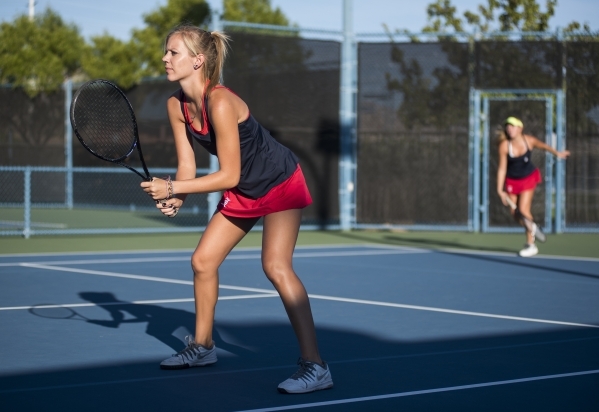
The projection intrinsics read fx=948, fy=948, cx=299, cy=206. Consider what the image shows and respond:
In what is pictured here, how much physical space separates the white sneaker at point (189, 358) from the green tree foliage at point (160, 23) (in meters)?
23.0

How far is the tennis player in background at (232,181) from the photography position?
447cm

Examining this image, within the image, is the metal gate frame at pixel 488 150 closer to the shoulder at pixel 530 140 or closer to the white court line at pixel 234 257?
the shoulder at pixel 530 140

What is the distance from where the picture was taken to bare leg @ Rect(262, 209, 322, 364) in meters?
4.62

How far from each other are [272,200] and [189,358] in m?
1.01

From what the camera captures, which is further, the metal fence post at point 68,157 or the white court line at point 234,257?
the metal fence post at point 68,157

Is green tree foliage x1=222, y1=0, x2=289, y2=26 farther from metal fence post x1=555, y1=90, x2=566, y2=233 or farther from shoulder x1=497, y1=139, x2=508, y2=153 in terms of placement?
shoulder x1=497, y1=139, x2=508, y2=153

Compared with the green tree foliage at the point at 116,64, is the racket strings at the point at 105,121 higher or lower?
lower

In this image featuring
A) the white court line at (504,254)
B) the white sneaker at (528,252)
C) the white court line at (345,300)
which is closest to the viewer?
the white court line at (345,300)

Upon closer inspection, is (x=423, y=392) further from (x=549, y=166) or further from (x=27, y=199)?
(x=549, y=166)

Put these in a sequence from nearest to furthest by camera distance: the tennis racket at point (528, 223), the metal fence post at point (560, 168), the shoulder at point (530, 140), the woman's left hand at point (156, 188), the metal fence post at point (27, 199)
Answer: the woman's left hand at point (156, 188) → the tennis racket at point (528, 223) → the shoulder at point (530, 140) → the metal fence post at point (27, 199) → the metal fence post at point (560, 168)

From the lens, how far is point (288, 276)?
466cm

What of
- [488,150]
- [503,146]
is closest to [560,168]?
[488,150]

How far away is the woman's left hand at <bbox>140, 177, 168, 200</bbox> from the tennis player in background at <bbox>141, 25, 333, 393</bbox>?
18 millimetres

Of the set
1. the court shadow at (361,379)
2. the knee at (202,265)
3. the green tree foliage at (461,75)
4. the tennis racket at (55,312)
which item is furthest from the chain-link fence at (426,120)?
the knee at (202,265)
